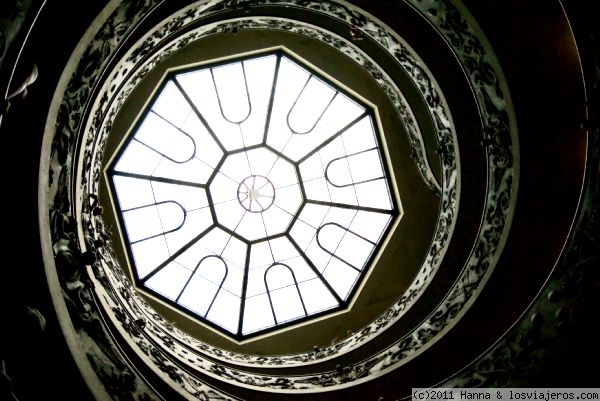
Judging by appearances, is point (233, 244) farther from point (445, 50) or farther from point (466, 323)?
point (445, 50)

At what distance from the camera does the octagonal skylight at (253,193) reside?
9.00 metres

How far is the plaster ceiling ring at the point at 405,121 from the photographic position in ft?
22.8

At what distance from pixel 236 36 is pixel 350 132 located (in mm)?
2973

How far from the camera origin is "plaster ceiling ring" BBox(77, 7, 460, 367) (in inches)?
274

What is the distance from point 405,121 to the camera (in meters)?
8.46

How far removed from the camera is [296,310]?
9859mm

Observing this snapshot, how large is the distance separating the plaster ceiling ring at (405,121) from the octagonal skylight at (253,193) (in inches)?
40.7

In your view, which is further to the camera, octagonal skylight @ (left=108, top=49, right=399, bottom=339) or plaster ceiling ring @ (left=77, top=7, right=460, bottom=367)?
octagonal skylight @ (left=108, top=49, right=399, bottom=339)

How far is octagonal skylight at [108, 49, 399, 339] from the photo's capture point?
9000mm

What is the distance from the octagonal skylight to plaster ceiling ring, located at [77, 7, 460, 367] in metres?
1.03

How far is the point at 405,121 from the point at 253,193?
3.61 m

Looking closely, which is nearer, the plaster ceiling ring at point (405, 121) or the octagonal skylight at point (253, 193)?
the plaster ceiling ring at point (405, 121)

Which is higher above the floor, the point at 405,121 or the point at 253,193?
the point at 405,121

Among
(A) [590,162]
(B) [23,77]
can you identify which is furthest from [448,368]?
(B) [23,77]
